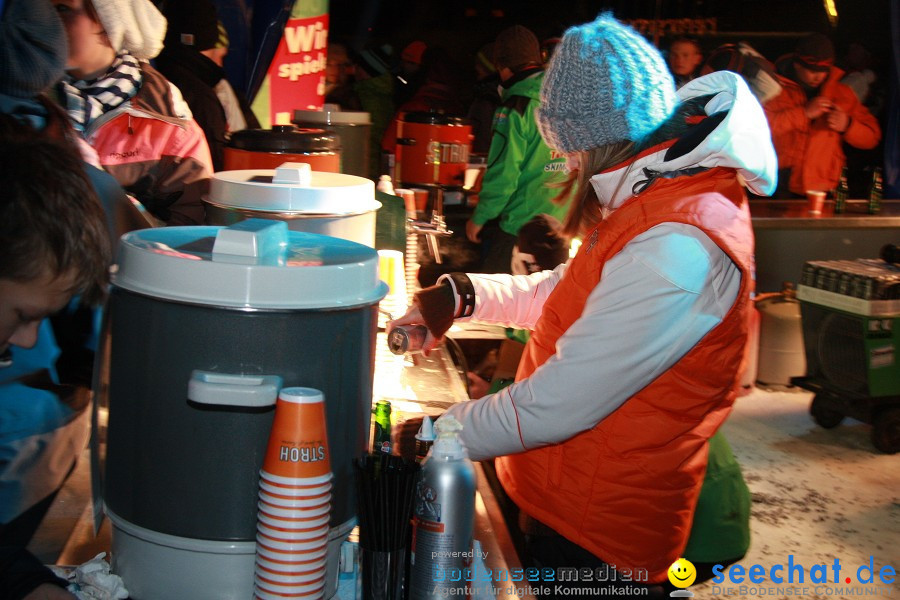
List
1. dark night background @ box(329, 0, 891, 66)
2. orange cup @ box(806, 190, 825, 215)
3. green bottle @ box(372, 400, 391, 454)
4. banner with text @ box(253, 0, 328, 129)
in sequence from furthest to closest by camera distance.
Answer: dark night background @ box(329, 0, 891, 66)
orange cup @ box(806, 190, 825, 215)
banner with text @ box(253, 0, 328, 129)
green bottle @ box(372, 400, 391, 454)

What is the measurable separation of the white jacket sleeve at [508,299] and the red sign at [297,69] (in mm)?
3169

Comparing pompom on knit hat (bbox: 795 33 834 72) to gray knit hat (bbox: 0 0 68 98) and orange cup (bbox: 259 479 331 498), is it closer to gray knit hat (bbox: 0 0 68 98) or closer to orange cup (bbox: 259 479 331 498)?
gray knit hat (bbox: 0 0 68 98)

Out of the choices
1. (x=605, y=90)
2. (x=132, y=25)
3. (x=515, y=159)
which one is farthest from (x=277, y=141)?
(x=515, y=159)

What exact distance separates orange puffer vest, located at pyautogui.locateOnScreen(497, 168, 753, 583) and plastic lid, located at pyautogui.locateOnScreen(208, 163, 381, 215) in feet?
1.69

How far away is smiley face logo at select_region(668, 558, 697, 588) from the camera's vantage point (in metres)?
1.75

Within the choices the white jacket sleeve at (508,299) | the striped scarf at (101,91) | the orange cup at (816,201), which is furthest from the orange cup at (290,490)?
the orange cup at (816,201)

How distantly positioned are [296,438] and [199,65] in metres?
3.64

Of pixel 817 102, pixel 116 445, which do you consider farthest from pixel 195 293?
pixel 817 102

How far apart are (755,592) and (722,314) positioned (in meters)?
2.58

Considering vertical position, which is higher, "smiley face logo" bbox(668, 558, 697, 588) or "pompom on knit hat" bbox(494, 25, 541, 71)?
"pompom on knit hat" bbox(494, 25, 541, 71)

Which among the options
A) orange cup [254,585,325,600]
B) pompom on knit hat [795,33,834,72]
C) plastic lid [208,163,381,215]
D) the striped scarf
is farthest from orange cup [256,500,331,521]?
pompom on knit hat [795,33,834,72]

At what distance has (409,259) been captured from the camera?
9.94 ft

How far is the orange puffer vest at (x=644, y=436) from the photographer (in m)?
1.48

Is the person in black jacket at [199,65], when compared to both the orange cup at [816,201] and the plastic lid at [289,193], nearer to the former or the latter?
the plastic lid at [289,193]
